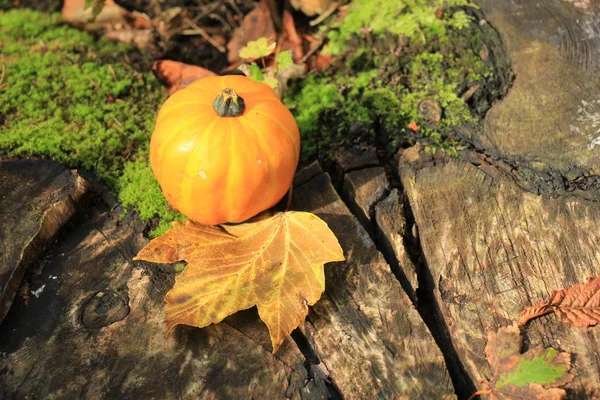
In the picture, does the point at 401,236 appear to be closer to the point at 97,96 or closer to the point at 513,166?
the point at 513,166

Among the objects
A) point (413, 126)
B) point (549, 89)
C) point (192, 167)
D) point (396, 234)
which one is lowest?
point (396, 234)

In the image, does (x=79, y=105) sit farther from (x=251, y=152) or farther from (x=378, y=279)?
(x=378, y=279)

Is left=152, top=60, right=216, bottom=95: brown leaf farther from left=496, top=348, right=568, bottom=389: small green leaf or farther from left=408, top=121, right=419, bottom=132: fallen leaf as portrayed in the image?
left=496, top=348, right=568, bottom=389: small green leaf

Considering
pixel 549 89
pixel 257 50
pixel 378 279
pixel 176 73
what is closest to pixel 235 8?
pixel 176 73

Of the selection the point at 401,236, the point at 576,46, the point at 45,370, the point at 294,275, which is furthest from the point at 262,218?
the point at 576,46

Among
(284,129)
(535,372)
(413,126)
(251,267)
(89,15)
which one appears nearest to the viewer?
(535,372)

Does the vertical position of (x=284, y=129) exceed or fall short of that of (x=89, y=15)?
it exceeds it
